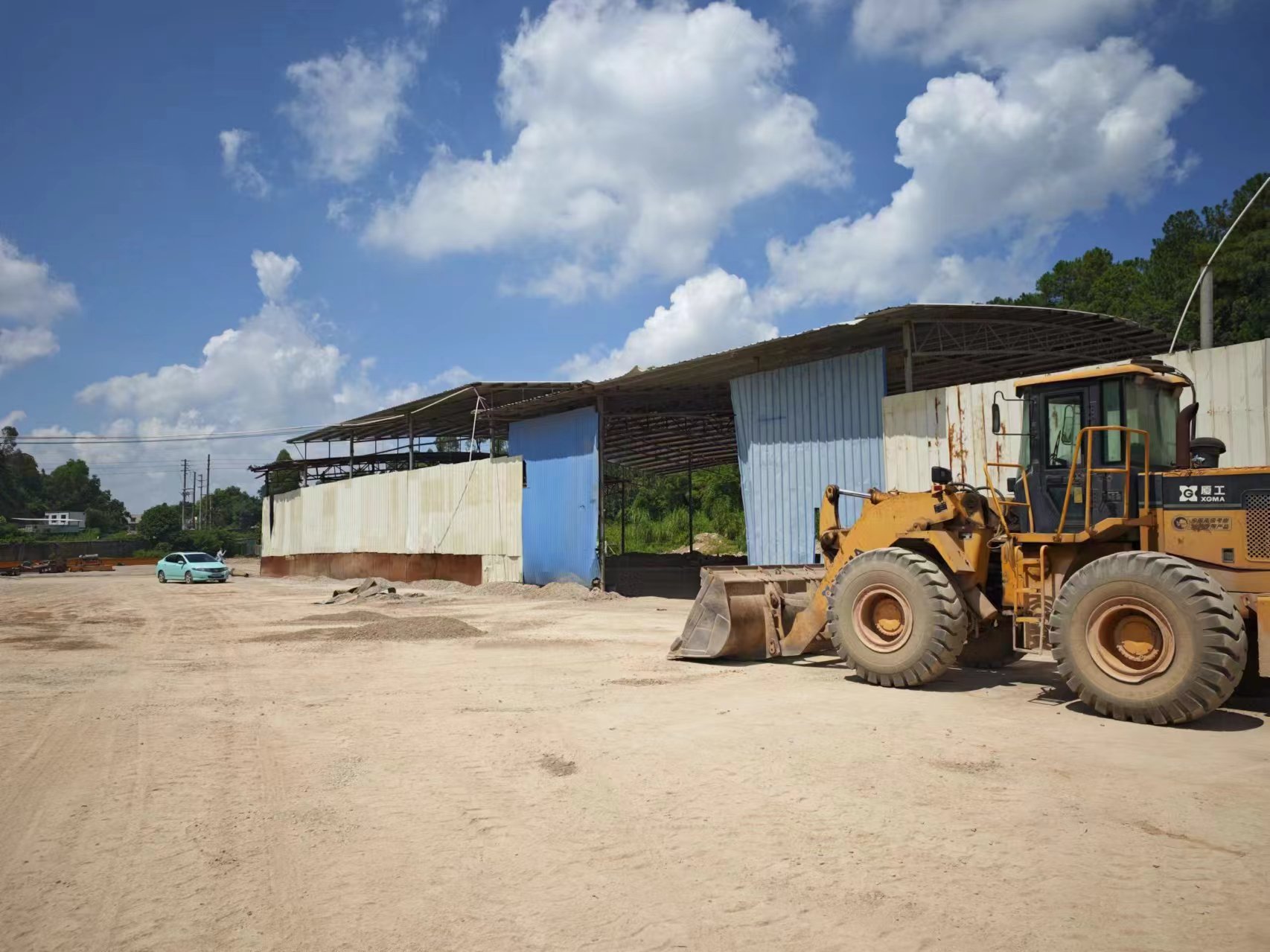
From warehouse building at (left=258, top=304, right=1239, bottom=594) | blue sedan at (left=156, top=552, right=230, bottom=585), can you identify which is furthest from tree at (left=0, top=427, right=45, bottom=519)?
warehouse building at (left=258, top=304, right=1239, bottom=594)

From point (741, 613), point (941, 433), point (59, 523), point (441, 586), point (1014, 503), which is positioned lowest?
point (441, 586)

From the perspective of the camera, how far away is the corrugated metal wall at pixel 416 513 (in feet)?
85.4

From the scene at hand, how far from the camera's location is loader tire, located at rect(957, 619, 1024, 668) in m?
9.83

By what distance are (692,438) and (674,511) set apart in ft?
48.8

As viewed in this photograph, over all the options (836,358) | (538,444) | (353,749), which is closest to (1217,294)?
(836,358)

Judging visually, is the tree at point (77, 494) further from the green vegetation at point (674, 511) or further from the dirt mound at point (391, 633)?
the dirt mound at point (391, 633)

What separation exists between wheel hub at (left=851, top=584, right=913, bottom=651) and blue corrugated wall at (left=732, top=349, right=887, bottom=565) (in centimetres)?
762

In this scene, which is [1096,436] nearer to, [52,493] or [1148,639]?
[1148,639]

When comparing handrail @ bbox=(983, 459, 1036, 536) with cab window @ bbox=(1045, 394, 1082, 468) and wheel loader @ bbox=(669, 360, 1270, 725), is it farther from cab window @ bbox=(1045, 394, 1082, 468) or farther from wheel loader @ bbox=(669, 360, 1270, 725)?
cab window @ bbox=(1045, 394, 1082, 468)

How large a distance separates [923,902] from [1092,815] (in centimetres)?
166

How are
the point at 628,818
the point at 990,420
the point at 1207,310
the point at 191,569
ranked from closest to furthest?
the point at 628,818
the point at 1207,310
the point at 990,420
the point at 191,569

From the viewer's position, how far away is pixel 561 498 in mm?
24188

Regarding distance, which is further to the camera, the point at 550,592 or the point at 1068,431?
the point at 550,592

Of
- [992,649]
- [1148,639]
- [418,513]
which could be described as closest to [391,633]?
[992,649]
